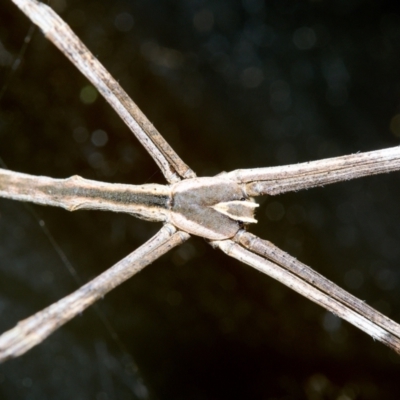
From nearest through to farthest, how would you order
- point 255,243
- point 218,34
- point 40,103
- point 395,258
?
point 255,243 < point 40,103 < point 218,34 < point 395,258

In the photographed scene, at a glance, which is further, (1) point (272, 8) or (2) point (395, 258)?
(2) point (395, 258)

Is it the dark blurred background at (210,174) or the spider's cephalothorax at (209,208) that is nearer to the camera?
the spider's cephalothorax at (209,208)

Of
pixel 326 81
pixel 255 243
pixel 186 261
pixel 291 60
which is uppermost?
pixel 291 60

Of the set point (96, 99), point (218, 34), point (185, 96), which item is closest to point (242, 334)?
point (185, 96)

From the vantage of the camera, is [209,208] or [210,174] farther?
[210,174]

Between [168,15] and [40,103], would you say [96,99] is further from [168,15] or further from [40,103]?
[168,15]

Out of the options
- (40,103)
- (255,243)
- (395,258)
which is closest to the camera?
(255,243)

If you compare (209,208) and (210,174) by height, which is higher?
(210,174)

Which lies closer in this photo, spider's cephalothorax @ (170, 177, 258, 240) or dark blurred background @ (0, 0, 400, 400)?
spider's cephalothorax @ (170, 177, 258, 240)
